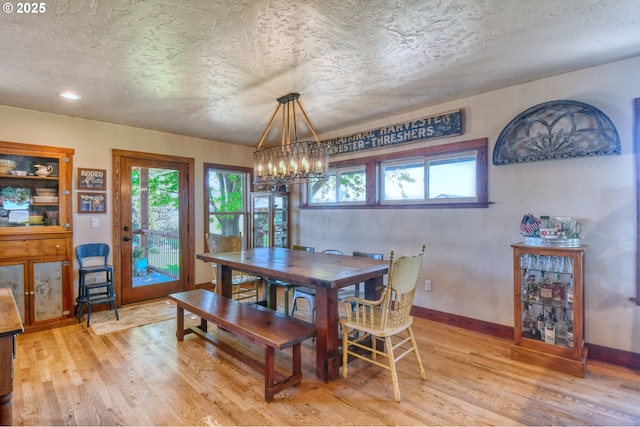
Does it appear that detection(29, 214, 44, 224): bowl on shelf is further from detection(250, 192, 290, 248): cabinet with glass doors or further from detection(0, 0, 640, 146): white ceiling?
detection(250, 192, 290, 248): cabinet with glass doors

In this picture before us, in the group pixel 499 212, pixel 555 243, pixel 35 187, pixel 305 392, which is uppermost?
pixel 35 187

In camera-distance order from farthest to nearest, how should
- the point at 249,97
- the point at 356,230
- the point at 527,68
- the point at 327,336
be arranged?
the point at 356,230
the point at 249,97
the point at 527,68
the point at 327,336

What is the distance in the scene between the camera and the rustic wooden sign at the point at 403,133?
3.52 meters

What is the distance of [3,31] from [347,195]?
375 cm

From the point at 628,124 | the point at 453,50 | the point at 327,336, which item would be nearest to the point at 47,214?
the point at 327,336

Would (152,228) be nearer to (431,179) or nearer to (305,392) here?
(305,392)

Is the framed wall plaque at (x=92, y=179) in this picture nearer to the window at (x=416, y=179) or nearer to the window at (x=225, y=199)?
the window at (x=225, y=199)

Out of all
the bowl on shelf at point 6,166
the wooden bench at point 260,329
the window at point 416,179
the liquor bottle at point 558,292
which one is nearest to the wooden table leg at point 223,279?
the wooden bench at point 260,329

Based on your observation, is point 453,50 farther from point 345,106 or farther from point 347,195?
point 347,195

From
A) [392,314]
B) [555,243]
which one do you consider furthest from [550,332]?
[392,314]

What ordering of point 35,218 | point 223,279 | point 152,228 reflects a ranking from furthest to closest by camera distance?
point 152,228
point 35,218
point 223,279

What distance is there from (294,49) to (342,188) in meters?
2.66

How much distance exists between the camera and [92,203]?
13.3ft

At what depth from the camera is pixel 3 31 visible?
204 cm
